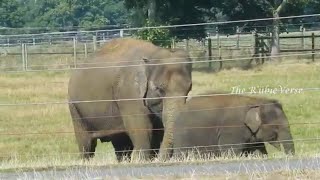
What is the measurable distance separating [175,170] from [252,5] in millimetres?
37339

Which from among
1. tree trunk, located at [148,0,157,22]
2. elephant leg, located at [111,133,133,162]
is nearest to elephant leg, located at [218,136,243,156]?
elephant leg, located at [111,133,133,162]

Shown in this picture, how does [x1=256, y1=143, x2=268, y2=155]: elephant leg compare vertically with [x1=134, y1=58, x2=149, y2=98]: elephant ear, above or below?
below

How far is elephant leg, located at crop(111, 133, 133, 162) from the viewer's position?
14.5 meters

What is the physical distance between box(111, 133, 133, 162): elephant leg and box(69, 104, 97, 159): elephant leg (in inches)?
18.9

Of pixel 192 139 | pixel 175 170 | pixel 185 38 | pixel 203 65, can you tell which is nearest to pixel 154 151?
pixel 192 139

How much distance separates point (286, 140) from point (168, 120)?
266 cm

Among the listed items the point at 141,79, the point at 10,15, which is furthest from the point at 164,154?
the point at 10,15

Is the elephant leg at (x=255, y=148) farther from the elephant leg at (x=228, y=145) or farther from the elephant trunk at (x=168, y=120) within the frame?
the elephant trunk at (x=168, y=120)

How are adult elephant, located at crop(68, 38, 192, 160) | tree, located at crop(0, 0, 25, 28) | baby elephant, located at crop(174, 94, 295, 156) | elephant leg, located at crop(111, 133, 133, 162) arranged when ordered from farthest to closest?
tree, located at crop(0, 0, 25, 28)
baby elephant, located at crop(174, 94, 295, 156)
elephant leg, located at crop(111, 133, 133, 162)
adult elephant, located at crop(68, 38, 192, 160)

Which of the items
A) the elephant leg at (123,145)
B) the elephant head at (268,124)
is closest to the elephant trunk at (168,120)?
the elephant leg at (123,145)

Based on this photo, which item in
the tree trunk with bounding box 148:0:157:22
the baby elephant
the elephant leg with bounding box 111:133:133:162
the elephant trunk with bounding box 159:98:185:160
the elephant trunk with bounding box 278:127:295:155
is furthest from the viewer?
the tree trunk with bounding box 148:0:157:22

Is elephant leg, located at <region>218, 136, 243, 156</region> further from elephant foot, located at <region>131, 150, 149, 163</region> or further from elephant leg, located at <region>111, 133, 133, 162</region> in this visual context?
elephant foot, located at <region>131, 150, 149, 163</region>

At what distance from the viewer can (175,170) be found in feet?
34.6

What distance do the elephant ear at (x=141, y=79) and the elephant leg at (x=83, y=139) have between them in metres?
1.69
